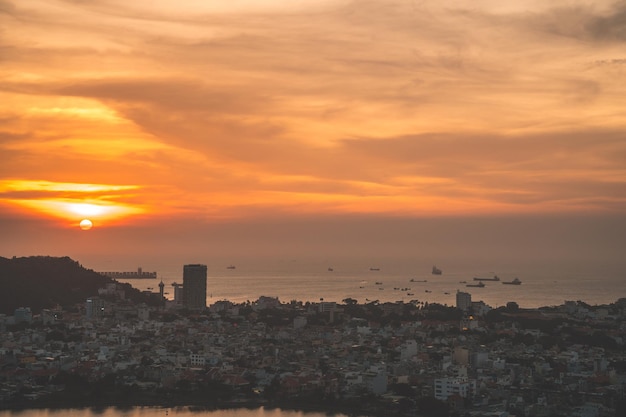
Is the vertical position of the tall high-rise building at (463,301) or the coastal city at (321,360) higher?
the tall high-rise building at (463,301)

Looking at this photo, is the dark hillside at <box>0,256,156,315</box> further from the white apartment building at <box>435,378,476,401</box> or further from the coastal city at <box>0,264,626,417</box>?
the white apartment building at <box>435,378,476,401</box>

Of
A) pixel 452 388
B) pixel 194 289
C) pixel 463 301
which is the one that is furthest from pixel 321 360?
pixel 463 301

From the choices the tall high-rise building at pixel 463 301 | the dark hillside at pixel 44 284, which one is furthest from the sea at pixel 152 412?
the tall high-rise building at pixel 463 301

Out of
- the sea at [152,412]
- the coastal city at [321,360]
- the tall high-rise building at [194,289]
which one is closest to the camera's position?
the sea at [152,412]

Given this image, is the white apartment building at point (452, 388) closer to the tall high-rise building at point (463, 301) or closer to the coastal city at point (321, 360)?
the coastal city at point (321, 360)

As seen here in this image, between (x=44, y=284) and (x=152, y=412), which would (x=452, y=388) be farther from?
(x=44, y=284)

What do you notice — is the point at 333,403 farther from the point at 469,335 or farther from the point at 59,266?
the point at 59,266

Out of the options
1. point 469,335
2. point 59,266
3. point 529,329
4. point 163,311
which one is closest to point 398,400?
→ point 469,335
